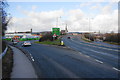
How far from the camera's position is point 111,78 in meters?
6.17

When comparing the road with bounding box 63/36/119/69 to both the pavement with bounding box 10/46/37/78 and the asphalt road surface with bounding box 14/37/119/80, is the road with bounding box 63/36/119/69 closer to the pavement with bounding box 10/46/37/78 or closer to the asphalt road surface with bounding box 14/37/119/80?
the asphalt road surface with bounding box 14/37/119/80

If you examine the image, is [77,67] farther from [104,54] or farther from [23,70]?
[104,54]

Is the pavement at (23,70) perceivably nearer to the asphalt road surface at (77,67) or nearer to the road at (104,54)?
the asphalt road surface at (77,67)

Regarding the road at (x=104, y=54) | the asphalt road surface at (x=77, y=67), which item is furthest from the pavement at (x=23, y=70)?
the road at (x=104, y=54)

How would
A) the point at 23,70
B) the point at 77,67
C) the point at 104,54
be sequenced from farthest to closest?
the point at 104,54 < the point at 77,67 < the point at 23,70

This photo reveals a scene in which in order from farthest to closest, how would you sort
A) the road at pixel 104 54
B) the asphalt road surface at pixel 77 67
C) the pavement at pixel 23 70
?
the road at pixel 104 54 < the pavement at pixel 23 70 < the asphalt road surface at pixel 77 67

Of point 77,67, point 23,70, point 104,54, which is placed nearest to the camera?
point 23,70

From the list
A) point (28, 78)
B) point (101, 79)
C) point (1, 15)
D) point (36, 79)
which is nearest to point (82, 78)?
point (101, 79)

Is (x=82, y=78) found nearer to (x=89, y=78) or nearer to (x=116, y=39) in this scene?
(x=89, y=78)

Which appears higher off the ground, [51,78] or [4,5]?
[4,5]

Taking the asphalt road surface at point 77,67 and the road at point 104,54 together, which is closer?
the asphalt road surface at point 77,67

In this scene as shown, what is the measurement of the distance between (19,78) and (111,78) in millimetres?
4620

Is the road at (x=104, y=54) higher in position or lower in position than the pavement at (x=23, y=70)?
higher

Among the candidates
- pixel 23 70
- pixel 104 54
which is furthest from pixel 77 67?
pixel 104 54
